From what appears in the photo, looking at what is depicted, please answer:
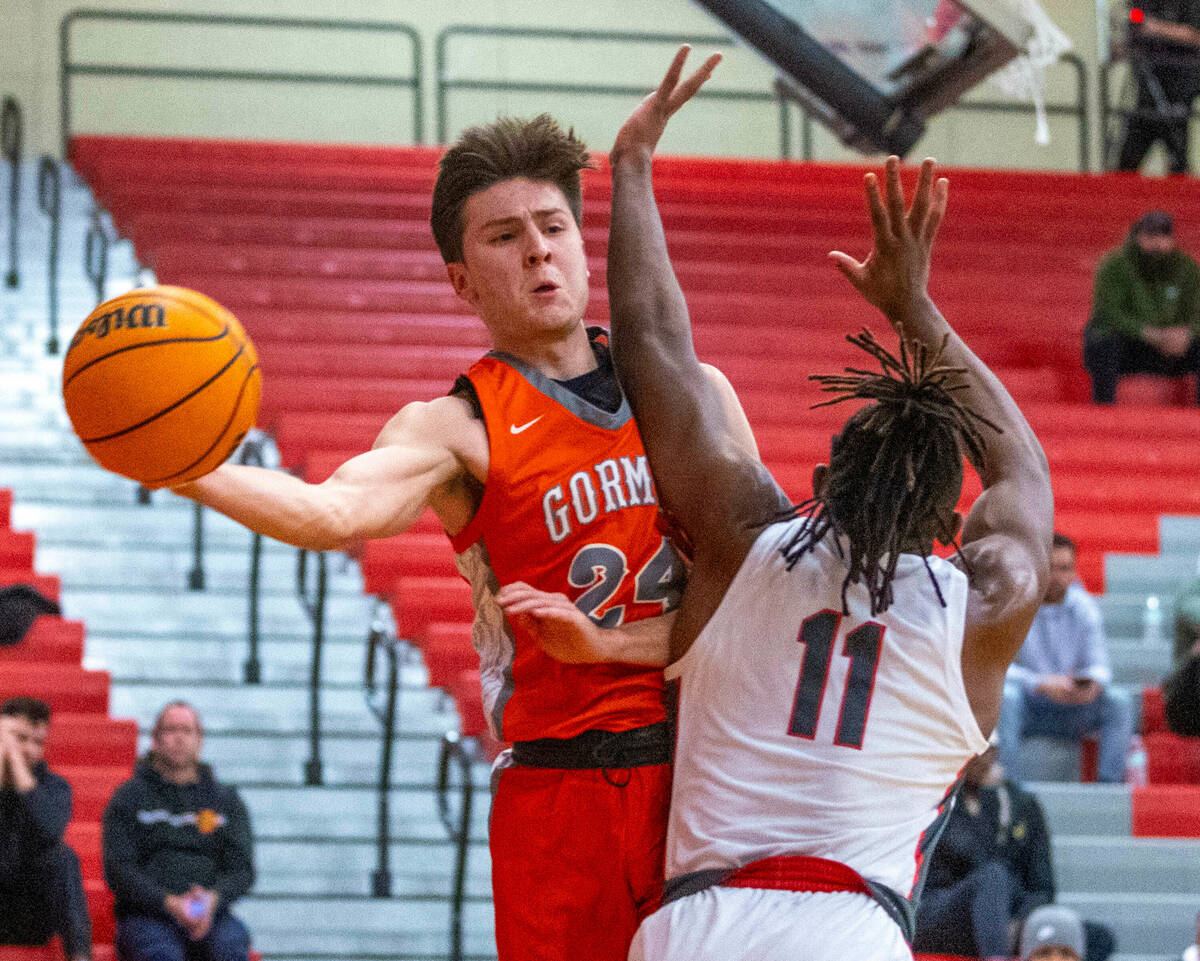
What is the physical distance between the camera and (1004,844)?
7301 millimetres

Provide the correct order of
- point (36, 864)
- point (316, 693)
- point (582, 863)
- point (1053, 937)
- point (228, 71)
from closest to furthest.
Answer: point (582, 863) → point (36, 864) → point (1053, 937) → point (316, 693) → point (228, 71)

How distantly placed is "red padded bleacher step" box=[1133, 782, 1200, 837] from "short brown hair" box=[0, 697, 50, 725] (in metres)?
4.55

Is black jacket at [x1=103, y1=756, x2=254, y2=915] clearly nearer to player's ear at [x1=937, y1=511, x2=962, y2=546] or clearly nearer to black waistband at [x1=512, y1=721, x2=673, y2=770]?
black waistband at [x1=512, y1=721, x2=673, y2=770]

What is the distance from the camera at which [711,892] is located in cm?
295

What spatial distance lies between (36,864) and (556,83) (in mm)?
9898

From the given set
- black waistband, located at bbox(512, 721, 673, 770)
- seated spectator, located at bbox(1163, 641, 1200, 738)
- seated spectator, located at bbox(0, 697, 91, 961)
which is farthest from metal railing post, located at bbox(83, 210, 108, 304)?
black waistband, located at bbox(512, 721, 673, 770)

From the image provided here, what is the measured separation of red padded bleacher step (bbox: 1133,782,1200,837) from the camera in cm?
800

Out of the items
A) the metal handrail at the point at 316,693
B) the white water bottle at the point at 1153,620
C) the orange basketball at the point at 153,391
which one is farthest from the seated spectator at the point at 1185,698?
the orange basketball at the point at 153,391

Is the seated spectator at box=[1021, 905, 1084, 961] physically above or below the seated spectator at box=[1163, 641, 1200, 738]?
below

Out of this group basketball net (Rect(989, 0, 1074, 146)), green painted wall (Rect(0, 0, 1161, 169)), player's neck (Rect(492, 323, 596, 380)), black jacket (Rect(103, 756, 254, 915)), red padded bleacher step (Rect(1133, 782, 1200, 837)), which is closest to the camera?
player's neck (Rect(492, 323, 596, 380))

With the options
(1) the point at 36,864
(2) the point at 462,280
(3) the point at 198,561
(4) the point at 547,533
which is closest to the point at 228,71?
(3) the point at 198,561

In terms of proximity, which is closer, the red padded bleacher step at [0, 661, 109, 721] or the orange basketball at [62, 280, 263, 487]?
the orange basketball at [62, 280, 263, 487]

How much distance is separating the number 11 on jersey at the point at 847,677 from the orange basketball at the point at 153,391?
0.99m

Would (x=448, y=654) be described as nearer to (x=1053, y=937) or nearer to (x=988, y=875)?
(x=988, y=875)
